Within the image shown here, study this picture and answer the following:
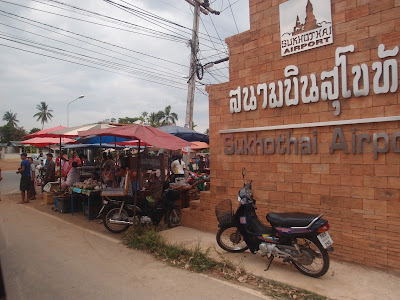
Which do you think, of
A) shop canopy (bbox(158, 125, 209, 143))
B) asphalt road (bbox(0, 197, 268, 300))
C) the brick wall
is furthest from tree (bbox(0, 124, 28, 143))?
the brick wall

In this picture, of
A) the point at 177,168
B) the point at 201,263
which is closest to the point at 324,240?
the point at 201,263

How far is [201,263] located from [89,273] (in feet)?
5.61

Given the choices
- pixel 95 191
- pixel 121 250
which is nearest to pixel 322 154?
pixel 121 250

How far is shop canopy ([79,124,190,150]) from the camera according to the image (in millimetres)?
6023

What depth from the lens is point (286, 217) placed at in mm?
4336

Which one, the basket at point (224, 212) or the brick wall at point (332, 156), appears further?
the basket at point (224, 212)

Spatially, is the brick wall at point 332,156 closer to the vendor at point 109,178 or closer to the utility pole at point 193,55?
the vendor at point 109,178

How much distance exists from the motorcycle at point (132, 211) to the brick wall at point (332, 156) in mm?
1243

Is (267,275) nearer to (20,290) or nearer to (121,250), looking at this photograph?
(121,250)

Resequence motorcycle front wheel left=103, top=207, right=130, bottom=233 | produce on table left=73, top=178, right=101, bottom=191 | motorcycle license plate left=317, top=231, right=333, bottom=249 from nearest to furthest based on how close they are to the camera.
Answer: motorcycle license plate left=317, top=231, right=333, bottom=249 < motorcycle front wheel left=103, top=207, right=130, bottom=233 < produce on table left=73, top=178, right=101, bottom=191

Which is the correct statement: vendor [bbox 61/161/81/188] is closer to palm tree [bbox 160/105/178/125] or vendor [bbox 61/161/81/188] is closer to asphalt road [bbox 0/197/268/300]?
asphalt road [bbox 0/197/268/300]

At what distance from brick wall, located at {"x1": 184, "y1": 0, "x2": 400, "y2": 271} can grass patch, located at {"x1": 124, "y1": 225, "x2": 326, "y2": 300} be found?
1.40 m

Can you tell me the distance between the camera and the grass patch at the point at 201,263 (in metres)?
3.76

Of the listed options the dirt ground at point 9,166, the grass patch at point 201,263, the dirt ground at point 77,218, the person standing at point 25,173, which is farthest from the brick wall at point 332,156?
the dirt ground at point 9,166
